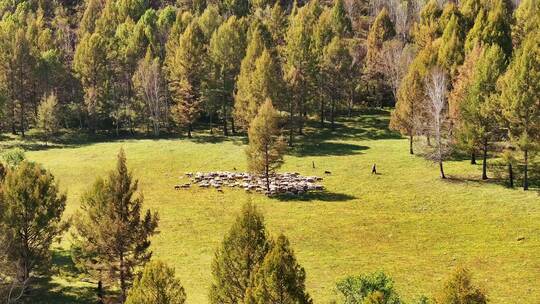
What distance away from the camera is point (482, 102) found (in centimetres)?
5959

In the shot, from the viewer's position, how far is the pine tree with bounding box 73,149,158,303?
30.8 metres

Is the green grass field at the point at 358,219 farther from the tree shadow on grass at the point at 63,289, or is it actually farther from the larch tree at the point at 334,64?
the larch tree at the point at 334,64

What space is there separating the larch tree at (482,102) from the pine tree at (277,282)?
43314 millimetres

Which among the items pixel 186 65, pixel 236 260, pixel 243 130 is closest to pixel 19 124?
pixel 186 65

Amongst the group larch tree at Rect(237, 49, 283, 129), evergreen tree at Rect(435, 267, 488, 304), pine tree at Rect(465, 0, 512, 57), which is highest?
pine tree at Rect(465, 0, 512, 57)

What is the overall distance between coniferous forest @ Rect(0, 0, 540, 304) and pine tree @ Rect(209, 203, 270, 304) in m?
0.08

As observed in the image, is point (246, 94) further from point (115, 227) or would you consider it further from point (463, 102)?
point (115, 227)

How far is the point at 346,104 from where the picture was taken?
10369 cm

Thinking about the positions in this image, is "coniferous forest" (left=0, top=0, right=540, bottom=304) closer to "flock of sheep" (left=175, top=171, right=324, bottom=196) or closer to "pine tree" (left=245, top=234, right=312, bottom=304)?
"pine tree" (left=245, top=234, right=312, bottom=304)

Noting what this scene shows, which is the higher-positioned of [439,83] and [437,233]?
[439,83]

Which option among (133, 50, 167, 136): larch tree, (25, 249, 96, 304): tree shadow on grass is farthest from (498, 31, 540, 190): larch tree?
(133, 50, 167, 136): larch tree

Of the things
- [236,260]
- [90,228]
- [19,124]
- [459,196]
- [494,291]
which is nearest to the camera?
[236,260]

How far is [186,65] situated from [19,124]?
3324 cm

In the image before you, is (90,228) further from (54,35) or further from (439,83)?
(54,35)
